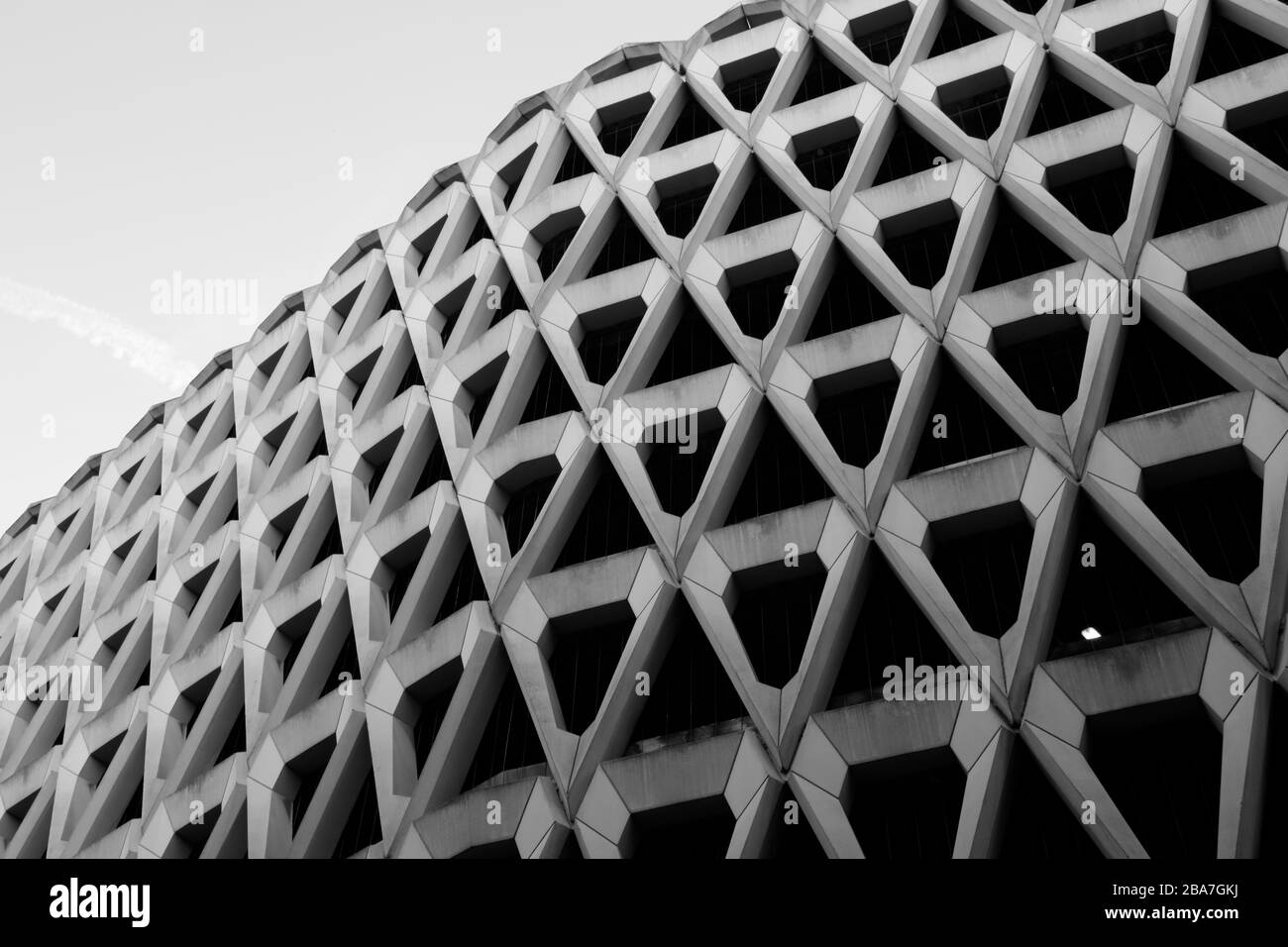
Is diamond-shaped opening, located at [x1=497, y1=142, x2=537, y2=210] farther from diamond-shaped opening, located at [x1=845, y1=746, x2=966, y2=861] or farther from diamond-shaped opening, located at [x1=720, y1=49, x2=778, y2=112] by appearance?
diamond-shaped opening, located at [x1=845, y1=746, x2=966, y2=861]

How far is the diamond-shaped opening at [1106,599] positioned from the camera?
19.5 meters

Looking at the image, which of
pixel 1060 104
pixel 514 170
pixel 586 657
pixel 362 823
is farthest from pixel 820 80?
pixel 362 823

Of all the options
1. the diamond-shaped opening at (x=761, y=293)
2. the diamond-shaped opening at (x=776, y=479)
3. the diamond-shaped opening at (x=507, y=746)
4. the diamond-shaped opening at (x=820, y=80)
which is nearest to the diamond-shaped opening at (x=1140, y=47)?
the diamond-shaped opening at (x=820, y=80)

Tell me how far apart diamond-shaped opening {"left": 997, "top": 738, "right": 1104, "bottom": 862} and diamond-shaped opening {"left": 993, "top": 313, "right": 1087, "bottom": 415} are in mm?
6620

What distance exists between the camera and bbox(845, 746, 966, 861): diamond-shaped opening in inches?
755

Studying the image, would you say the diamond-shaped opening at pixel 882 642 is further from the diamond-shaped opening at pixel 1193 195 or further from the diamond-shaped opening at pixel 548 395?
the diamond-shaped opening at pixel 1193 195

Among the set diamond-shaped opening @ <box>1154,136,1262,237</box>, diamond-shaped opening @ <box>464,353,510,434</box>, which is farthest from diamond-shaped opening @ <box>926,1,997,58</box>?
diamond-shaped opening @ <box>464,353,510,434</box>

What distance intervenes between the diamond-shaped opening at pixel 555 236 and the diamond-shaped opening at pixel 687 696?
1052cm

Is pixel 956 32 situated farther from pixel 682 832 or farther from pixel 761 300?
pixel 682 832

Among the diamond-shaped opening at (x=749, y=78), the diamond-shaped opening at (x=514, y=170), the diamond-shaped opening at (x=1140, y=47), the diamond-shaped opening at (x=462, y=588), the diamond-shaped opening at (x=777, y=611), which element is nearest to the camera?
the diamond-shaped opening at (x=777, y=611)

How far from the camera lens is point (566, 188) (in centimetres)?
2969

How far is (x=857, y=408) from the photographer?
2384 cm

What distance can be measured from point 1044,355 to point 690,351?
6.95 m
